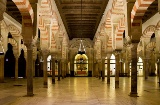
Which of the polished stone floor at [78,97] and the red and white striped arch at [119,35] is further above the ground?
the red and white striped arch at [119,35]

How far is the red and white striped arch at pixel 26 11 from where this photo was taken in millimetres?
6723

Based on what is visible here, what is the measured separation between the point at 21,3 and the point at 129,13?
3.23 meters

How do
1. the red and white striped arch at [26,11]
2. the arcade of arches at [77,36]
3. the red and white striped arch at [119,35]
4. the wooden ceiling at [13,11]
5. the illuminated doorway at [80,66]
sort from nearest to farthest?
the red and white striped arch at [26,11] < the arcade of arches at [77,36] < the red and white striped arch at [119,35] < the wooden ceiling at [13,11] < the illuminated doorway at [80,66]

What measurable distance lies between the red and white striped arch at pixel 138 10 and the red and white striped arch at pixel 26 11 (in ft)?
9.77

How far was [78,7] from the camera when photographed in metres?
12.5

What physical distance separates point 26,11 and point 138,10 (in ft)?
10.3

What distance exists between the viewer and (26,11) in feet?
23.1

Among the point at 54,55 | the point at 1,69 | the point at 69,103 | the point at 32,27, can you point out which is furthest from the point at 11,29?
the point at 69,103

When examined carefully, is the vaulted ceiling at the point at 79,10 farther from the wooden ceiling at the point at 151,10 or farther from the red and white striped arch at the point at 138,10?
the red and white striped arch at the point at 138,10

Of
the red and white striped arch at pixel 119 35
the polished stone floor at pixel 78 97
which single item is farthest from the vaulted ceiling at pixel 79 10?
the polished stone floor at pixel 78 97

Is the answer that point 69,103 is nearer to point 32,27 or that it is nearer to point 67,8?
point 32,27

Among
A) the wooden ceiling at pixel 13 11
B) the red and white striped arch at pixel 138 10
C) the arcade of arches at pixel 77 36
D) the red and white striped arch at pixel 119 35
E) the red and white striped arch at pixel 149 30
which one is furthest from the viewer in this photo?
the red and white striped arch at pixel 149 30

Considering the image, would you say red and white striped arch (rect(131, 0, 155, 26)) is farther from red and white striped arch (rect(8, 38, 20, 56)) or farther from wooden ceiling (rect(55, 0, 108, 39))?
red and white striped arch (rect(8, 38, 20, 56))

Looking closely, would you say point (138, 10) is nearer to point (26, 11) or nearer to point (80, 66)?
point (26, 11)
